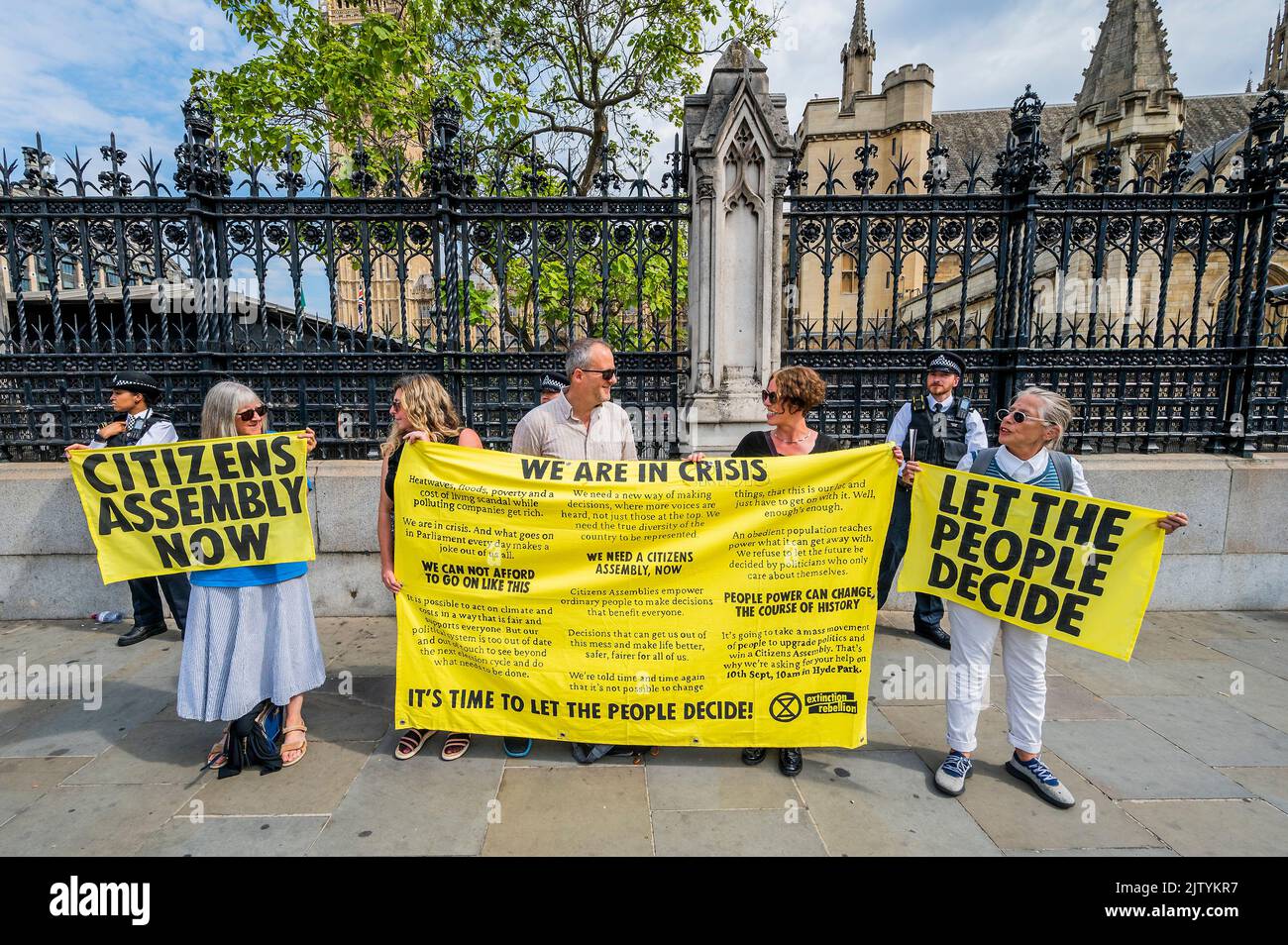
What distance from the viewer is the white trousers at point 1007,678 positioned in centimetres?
341

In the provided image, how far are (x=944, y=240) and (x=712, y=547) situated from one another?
178 inches

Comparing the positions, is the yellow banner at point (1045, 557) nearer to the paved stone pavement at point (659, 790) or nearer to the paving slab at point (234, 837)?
the paved stone pavement at point (659, 790)

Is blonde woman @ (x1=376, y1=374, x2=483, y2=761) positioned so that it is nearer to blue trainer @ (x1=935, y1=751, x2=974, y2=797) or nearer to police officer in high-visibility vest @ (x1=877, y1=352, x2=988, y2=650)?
blue trainer @ (x1=935, y1=751, x2=974, y2=797)

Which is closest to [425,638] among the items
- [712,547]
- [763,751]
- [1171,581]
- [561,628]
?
[561,628]

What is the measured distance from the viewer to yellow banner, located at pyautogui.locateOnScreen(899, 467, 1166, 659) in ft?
10.5

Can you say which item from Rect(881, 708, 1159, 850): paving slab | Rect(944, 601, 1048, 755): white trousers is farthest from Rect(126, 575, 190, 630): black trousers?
Rect(944, 601, 1048, 755): white trousers

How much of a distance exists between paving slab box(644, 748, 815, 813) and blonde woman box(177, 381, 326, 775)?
6.78 ft

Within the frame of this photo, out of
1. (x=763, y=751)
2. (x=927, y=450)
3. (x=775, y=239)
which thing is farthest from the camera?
(x=775, y=239)

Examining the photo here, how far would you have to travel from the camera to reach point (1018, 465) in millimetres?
3441

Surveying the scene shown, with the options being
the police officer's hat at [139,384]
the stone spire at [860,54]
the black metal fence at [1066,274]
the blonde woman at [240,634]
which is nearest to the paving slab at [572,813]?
the blonde woman at [240,634]

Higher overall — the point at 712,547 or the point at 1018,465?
the point at 1018,465

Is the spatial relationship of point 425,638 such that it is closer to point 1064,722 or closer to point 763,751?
point 763,751

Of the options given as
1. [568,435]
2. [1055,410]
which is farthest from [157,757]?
[1055,410]

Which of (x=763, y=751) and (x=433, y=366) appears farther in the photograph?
(x=433, y=366)
